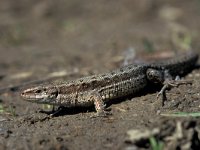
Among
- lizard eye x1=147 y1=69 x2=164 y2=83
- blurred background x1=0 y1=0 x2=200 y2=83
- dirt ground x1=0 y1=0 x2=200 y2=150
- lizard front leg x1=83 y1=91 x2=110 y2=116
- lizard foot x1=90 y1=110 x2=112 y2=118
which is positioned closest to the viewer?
dirt ground x1=0 y1=0 x2=200 y2=150

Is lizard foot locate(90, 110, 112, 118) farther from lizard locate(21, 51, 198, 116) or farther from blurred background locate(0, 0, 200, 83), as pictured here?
blurred background locate(0, 0, 200, 83)

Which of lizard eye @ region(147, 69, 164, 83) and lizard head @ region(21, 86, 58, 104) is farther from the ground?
lizard eye @ region(147, 69, 164, 83)

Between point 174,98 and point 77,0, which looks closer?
point 174,98

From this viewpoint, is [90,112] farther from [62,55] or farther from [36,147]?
[62,55]

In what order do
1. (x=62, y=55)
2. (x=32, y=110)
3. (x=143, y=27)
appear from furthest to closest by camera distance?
1. (x=143, y=27)
2. (x=62, y=55)
3. (x=32, y=110)

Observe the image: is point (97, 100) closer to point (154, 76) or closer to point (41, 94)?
point (41, 94)

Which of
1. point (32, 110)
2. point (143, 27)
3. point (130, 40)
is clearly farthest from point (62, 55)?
point (32, 110)

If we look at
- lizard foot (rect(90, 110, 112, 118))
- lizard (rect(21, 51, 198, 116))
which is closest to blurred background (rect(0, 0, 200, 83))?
lizard (rect(21, 51, 198, 116))

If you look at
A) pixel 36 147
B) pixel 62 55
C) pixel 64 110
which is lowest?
pixel 36 147

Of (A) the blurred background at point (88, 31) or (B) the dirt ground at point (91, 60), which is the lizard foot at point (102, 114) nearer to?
(B) the dirt ground at point (91, 60)
